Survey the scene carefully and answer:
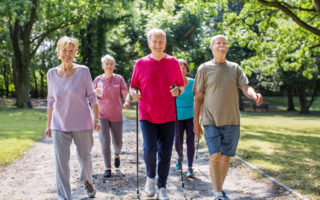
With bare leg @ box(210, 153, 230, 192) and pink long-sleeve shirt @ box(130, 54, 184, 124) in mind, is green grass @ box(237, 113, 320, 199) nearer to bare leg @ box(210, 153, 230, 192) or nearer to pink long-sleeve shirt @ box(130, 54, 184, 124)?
bare leg @ box(210, 153, 230, 192)

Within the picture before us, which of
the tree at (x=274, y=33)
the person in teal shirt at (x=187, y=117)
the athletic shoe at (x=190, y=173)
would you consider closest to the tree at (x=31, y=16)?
the tree at (x=274, y=33)

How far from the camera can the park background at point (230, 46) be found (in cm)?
895

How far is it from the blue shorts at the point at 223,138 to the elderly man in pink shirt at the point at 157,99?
0.53 meters

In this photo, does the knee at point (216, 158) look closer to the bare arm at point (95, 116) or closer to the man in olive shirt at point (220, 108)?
the man in olive shirt at point (220, 108)

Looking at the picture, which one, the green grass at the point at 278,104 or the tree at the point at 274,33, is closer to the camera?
the tree at the point at 274,33

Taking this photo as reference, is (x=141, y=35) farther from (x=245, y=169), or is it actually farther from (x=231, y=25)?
(x=245, y=169)

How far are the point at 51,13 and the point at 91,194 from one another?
22072 millimetres

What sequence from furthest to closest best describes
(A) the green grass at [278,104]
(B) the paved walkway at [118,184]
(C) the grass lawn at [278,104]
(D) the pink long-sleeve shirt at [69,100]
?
(A) the green grass at [278,104] < (C) the grass lawn at [278,104] < (B) the paved walkway at [118,184] < (D) the pink long-sleeve shirt at [69,100]

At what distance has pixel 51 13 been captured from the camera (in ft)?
80.8

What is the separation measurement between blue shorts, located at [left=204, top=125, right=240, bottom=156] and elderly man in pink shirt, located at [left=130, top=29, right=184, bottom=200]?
53cm

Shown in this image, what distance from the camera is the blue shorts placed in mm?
4469

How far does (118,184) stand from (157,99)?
1.93 metres

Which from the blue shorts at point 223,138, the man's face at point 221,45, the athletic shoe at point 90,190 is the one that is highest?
the man's face at point 221,45

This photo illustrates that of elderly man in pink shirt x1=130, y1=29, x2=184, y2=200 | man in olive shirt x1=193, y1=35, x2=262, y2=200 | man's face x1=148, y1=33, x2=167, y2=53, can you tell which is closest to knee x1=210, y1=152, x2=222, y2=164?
man in olive shirt x1=193, y1=35, x2=262, y2=200
